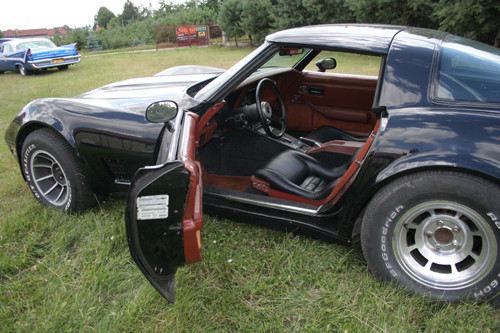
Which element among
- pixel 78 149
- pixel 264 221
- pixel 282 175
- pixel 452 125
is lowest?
pixel 264 221

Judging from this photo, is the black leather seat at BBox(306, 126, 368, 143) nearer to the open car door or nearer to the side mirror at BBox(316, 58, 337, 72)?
the side mirror at BBox(316, 58, 337, 72)

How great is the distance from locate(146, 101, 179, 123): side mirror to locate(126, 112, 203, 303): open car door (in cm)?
63

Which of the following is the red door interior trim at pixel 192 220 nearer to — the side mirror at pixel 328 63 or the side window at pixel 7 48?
the side mirror at pixel 328 63

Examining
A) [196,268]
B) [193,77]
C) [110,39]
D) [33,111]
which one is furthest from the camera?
[110,39]

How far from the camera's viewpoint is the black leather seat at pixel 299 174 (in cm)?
257

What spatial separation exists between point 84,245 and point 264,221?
134 centimetres

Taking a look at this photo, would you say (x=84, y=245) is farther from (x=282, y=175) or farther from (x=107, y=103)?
(x=282, y=175)

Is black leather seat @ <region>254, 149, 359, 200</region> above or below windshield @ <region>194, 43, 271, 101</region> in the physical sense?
below

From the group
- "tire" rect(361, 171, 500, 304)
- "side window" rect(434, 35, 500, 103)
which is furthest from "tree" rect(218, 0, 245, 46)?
"tire" rect(361, 171, 500, 304)

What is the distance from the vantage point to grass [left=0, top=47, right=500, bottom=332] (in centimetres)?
197

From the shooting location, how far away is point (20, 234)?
2801 mm

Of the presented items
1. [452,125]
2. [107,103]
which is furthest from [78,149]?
[452,125]

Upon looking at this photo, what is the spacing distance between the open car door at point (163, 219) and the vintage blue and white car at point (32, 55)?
14.1 m

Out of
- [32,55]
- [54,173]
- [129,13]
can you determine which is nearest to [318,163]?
[54,173]
